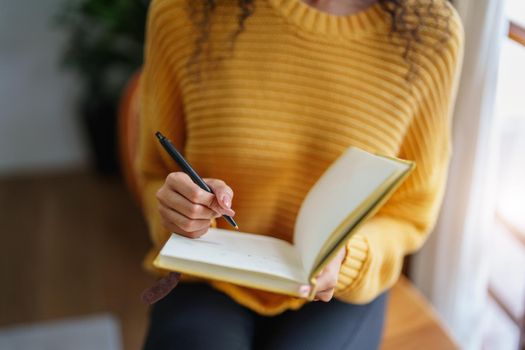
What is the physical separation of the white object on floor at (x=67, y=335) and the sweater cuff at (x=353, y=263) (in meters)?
0.85

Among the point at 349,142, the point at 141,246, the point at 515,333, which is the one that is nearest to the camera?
the point at 349,142

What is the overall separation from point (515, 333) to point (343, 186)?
83 centimetres

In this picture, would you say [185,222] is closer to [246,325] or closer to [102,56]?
[246,325]

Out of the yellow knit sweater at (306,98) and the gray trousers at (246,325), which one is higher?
the yellow knit sweater at (306,98)

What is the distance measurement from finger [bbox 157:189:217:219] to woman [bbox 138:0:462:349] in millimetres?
105

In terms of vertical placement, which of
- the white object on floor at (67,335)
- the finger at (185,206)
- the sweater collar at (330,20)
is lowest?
the white object on floor at (67,335)

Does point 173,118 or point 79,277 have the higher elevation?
point 173,118

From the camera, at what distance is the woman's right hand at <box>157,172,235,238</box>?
2.01 ft

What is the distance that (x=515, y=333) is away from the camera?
3.97 feet

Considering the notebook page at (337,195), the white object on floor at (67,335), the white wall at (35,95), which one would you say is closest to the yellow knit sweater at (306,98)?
the notebook page at (337,195)

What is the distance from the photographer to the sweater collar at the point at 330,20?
2.51ft

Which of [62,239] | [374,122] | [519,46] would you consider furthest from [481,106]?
[62,239]

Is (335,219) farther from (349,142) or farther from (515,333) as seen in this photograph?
(515,333)

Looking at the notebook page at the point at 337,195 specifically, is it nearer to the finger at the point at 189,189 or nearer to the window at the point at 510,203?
the finger at the point at 189,189
